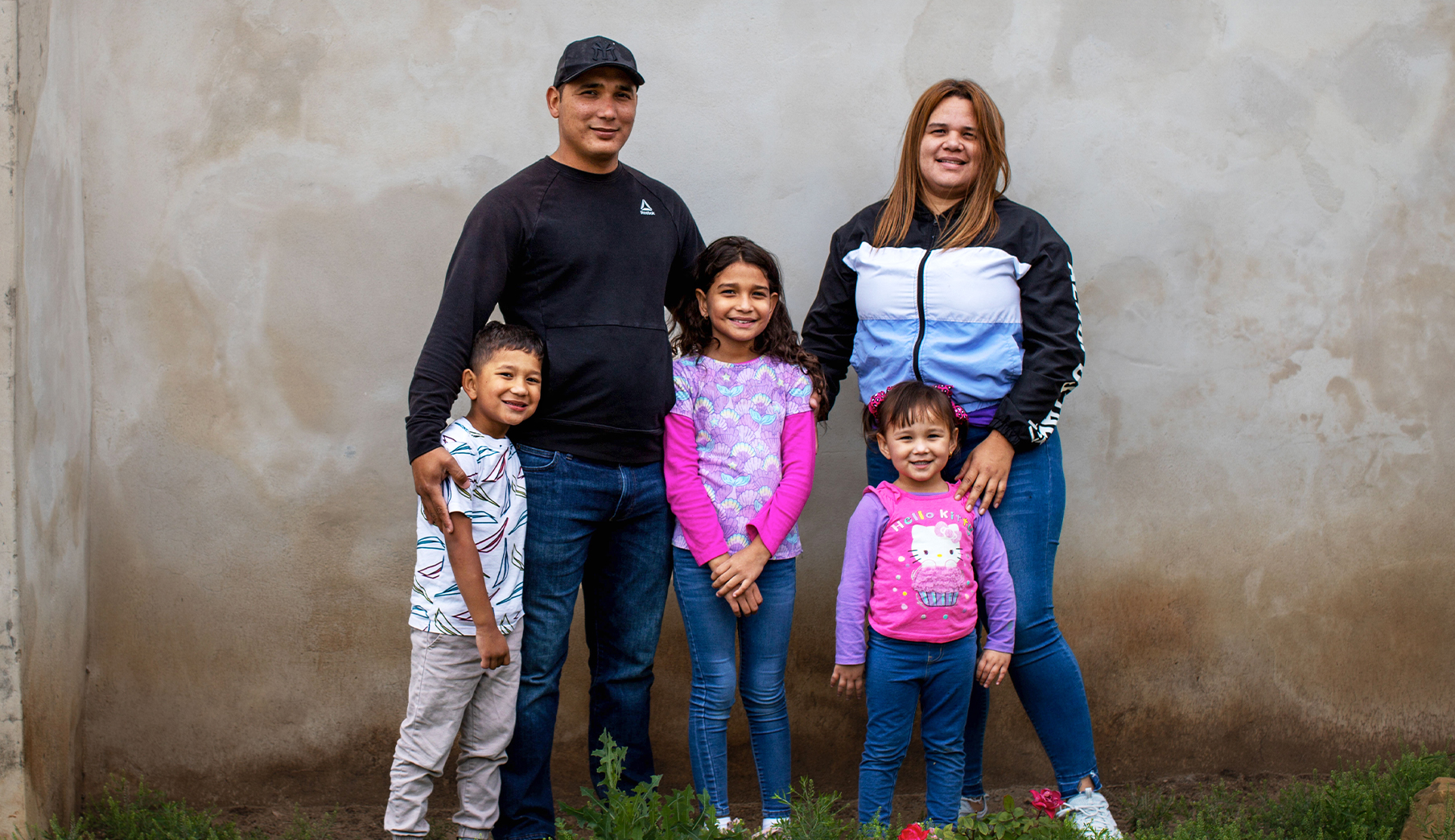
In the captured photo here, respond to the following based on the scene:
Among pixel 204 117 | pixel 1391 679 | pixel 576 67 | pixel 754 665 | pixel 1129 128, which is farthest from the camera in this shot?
pixel 1391 679

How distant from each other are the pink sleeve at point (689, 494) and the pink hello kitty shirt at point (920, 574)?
33 centimetres

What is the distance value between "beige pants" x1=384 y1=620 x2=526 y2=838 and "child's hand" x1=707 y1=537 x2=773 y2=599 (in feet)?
1.56

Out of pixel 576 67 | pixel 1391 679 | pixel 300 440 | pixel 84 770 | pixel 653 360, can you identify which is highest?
pixel 576 67

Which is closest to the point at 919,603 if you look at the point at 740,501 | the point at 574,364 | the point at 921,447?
the point at 921,447

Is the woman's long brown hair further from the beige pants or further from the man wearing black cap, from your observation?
the beige pants

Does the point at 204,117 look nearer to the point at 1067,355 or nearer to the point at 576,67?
the point at 576,67

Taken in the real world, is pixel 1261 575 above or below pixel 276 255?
below

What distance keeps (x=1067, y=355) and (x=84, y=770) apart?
293 centimetres

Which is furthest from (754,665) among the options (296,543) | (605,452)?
(296,543)

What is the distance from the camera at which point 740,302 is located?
253 cm

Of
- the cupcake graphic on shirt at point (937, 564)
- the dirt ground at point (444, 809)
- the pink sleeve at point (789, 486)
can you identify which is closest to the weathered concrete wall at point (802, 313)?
the dirt ground at point (444, 809)

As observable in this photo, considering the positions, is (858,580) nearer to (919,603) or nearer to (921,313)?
(919,603)

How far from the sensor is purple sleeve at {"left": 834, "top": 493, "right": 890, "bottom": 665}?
2.50 metres

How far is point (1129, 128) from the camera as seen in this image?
3.17 m
